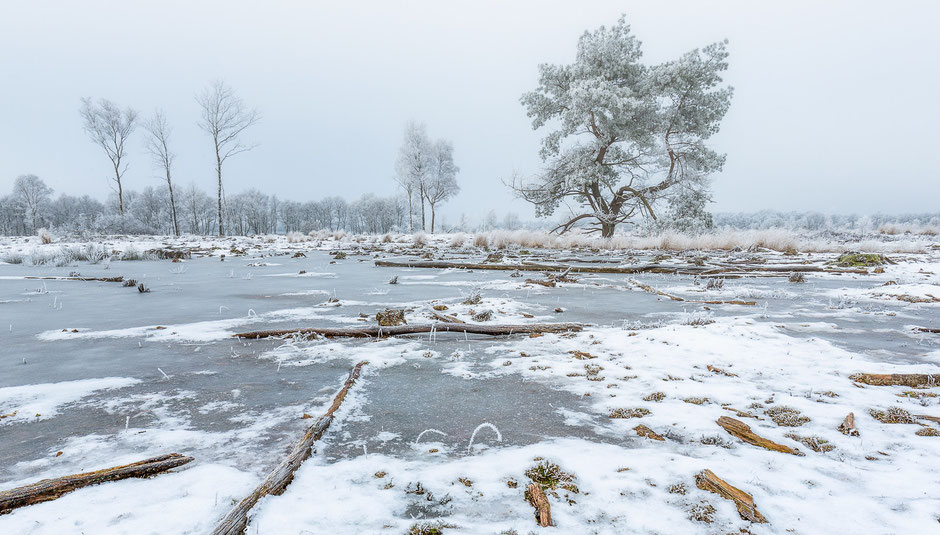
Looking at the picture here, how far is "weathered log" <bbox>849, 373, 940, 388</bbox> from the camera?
2.39 meters

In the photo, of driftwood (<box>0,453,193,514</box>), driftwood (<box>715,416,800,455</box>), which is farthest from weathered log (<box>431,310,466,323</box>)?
driftwood (<box>0,453,193,514</box>)

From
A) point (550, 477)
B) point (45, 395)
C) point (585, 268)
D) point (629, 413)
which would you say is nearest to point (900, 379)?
point (629, 413)

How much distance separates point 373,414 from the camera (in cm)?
212

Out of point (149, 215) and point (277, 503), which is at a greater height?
point (149, 215)

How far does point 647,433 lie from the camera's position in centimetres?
190

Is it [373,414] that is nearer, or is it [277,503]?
[277,503]

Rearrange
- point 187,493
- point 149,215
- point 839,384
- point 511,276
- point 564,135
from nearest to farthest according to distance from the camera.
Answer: point 187,493 → point 839,384 → point 511,276 → point 564,135 → point 149,215

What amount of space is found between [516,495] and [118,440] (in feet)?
5.37

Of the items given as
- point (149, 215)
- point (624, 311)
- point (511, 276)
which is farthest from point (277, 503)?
point (149, 215)

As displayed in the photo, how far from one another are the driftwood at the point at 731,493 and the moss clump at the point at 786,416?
72cm

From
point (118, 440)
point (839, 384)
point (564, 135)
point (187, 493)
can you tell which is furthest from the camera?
point (564, 135)

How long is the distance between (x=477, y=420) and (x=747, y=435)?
113 centimetres

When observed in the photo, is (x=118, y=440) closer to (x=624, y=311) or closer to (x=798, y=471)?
(x=798, y=471)

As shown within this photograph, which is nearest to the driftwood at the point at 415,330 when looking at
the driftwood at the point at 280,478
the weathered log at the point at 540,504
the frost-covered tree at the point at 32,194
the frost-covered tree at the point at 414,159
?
the driftwood at the point at 280,478
